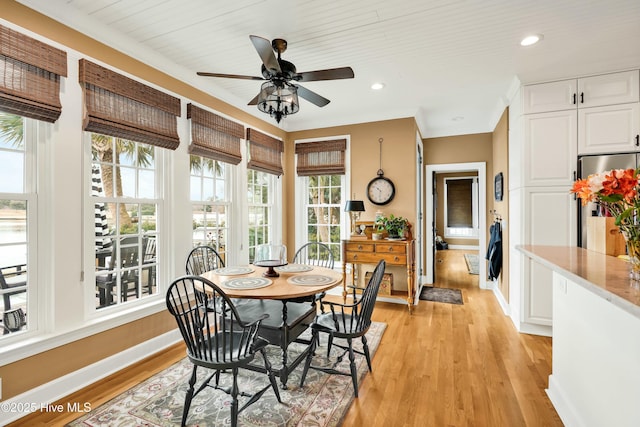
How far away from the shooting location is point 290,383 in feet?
7.70

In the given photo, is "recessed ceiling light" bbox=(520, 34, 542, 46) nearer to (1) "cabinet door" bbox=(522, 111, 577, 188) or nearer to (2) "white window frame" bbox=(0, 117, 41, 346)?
(1) "cabinet door" bbox=(522, 111, 577, 188)

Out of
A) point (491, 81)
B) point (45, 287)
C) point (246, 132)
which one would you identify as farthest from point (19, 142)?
point (491, 81)

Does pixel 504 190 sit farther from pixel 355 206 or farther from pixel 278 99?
pixel 278 99

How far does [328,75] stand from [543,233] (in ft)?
9.25

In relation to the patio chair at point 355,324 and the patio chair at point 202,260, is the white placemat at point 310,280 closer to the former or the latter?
the patio chair at point 355,324

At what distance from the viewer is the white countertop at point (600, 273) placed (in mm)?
995

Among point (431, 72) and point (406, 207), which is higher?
point (431, 72)

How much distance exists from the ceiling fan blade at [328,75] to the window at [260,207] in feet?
7.04

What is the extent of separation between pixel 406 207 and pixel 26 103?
13.2 ft

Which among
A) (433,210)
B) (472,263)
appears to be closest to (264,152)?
(433,210)

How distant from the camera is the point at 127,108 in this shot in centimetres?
256

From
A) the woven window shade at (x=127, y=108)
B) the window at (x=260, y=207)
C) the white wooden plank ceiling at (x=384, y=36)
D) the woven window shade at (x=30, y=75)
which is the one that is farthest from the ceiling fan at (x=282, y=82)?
the window at (x=260, y=207)

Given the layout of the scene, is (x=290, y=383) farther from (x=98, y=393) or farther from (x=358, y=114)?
(x=358, y=114)

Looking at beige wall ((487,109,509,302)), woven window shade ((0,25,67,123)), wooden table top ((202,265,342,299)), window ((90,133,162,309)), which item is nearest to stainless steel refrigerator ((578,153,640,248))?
beige wall ((487,109,509,302))
